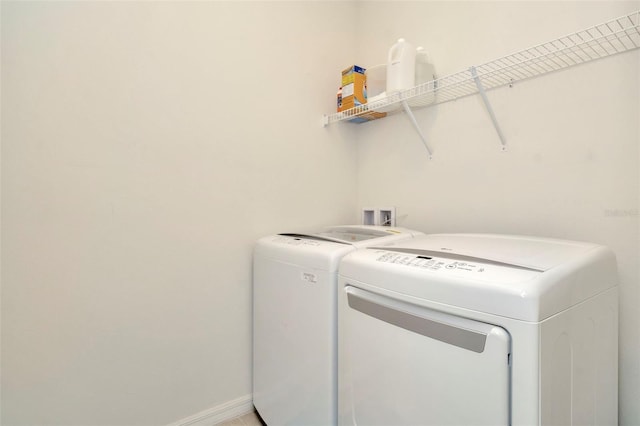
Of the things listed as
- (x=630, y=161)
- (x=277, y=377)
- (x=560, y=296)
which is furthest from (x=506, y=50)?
(x=277, y=377)

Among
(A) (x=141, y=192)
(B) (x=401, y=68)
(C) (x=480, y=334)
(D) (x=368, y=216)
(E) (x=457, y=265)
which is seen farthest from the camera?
(D) (x=368, y=216)

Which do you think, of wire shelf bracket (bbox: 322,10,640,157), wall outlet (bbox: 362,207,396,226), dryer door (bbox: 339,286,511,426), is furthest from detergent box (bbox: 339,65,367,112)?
dryer door (bbox: 339,286,511,426)

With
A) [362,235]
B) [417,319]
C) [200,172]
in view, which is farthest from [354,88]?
[417,319]

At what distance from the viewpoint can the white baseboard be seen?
62.9 inches

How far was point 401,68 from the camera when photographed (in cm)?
156

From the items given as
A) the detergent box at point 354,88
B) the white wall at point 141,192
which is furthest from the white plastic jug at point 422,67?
the white wall at point 141,192

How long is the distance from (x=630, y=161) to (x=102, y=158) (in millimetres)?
2096

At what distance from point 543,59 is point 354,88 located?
3.12 feet

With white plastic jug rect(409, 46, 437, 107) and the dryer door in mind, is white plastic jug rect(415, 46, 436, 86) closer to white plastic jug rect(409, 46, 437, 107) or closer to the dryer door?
white plastic jug rect(409, 46, 437, 107)

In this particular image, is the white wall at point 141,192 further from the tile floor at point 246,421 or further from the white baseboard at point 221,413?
the tile floor at point 246,421

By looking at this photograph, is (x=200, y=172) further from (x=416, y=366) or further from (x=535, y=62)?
(x=535, y=62)

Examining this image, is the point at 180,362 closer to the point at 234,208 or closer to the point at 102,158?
the point at 234,208

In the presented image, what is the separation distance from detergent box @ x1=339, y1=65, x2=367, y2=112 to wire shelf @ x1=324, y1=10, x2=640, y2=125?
0.17 meters

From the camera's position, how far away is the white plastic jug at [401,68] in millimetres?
1562
